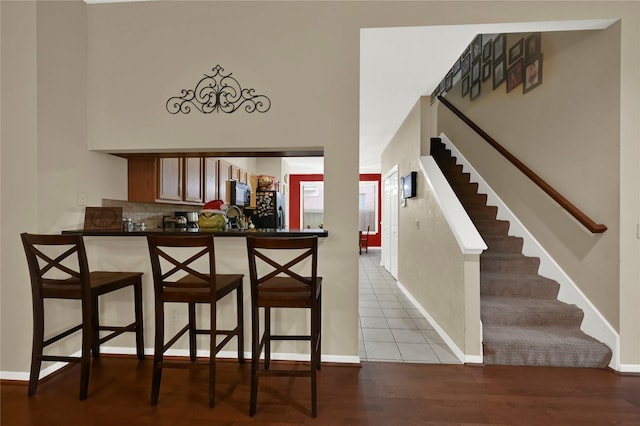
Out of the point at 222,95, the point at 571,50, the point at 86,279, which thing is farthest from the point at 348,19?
the point at 86,279

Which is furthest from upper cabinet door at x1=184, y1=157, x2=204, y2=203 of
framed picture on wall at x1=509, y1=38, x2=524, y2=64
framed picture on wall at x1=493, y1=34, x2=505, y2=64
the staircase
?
framed picture on wall at x1=493, y1=34, x2=505, y2=64

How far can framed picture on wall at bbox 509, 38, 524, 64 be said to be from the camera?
3259mm

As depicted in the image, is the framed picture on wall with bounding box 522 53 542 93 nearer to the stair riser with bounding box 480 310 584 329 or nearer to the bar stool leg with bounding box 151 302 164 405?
the stair riser with bounding box 480 310 584 329

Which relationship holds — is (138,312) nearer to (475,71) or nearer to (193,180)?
(193,180)

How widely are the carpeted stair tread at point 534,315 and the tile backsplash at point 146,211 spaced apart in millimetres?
3616

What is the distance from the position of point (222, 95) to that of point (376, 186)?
697 cm

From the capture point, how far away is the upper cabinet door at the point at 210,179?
394cm

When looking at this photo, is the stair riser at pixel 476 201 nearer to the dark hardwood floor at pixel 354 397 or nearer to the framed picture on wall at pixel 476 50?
the dark hardwood floor at pixel 354 397

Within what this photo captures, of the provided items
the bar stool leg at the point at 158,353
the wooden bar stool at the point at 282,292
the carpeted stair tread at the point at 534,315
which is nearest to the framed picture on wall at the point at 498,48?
the carpeted stair tread at the point at 534,315

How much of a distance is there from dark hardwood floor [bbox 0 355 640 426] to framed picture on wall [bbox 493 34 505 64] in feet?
12.0

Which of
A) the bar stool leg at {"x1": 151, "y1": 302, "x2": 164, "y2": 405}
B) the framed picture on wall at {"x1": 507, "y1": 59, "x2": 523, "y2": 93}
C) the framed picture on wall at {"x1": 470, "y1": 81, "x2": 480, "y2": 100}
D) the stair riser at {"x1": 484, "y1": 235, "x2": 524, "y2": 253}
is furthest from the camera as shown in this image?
the framed picture on wall at {"x1": 470, "y1": 81, "x2": 480, "y2": 100}

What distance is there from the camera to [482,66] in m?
4.09

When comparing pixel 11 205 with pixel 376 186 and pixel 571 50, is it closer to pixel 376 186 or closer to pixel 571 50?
pixel 571 50

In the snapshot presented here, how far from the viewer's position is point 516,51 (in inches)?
131
